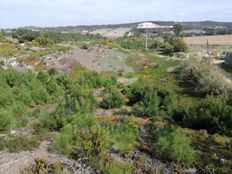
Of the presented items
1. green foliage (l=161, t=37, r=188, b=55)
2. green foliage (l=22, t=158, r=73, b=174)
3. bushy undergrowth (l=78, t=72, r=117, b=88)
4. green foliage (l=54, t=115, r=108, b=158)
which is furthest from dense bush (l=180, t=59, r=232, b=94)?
green foliage (l=161, t=37, r=188, b=55)

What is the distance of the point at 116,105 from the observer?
23281 millimetres

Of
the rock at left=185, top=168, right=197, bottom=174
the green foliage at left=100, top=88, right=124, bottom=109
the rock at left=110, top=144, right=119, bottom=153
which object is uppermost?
the rock at left=110, top=144, right=119, bottom=153

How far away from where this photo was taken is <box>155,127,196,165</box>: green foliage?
11.5 metres

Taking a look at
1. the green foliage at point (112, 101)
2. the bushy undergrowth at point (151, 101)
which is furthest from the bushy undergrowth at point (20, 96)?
the bushy undergrowth at point (151, 101)

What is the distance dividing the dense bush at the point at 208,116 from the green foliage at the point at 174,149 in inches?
161

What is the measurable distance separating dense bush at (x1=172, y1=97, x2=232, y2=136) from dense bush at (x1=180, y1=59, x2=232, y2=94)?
8.32 metres

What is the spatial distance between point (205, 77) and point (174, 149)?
66.6 feet

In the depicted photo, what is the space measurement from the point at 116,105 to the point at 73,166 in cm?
1208

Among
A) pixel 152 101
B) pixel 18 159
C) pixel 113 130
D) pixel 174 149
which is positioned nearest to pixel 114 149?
pixel 113 130

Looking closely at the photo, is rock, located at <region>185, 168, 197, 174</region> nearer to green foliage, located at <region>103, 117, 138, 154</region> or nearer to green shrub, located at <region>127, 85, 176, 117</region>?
green foliage, located at <region>103, 117, 138, 154</region>

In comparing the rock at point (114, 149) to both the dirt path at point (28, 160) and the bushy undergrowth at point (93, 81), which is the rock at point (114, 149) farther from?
the bushy undergrowth at point (93, 81)

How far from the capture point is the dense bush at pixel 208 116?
16.1 meters

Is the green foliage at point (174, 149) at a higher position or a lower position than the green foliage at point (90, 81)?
higher

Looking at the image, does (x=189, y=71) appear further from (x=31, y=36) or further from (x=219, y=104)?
(x=31, y=36)
